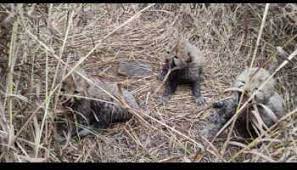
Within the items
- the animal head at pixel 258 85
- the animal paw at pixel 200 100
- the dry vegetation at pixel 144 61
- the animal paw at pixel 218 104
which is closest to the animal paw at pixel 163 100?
the dry vegetation at pixel 144 61

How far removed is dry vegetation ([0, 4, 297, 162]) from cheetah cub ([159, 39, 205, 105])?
0.09 meters

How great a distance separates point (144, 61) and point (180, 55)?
0.46 meters

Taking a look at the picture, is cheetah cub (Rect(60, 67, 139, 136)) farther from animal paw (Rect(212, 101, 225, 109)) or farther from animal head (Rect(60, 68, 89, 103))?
animal paw (Rect(212, 101, 225, 109))

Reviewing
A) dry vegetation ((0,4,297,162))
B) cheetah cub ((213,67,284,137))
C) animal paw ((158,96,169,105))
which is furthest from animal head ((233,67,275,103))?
animal paw ((158,96,169,105))

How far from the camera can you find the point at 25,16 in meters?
3.87

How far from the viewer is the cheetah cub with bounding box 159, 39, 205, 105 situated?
207 inches

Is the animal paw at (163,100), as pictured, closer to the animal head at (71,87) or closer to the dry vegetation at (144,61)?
the dry vegetation at (144,61)

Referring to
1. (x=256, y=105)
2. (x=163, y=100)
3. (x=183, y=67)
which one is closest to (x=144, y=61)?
(x=183, y=67)

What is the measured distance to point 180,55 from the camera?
529 cm

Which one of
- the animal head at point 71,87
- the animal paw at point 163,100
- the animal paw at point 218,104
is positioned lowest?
the animal paw at point 163,100

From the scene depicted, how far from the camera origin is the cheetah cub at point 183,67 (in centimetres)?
526

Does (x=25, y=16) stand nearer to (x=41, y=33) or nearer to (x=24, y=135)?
(x=41, y=33)

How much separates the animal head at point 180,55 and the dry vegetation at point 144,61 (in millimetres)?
267

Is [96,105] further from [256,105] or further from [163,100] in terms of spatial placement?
[256,105]
